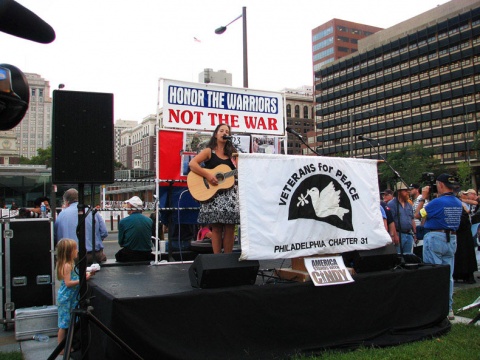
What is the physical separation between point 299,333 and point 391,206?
4491 mm

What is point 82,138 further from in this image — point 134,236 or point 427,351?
point 427,351

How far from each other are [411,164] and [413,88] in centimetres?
2405

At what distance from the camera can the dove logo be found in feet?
14.2

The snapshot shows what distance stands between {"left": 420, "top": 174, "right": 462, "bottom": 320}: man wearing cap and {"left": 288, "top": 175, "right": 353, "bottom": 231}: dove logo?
68.1 inches

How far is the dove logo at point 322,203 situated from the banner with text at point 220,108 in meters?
2.77

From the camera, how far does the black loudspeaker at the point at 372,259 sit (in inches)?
182

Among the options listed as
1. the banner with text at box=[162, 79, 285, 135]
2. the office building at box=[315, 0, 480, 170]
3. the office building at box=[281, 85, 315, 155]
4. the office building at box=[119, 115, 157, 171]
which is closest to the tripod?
the banner with text at box=[162, 79, 285, 135]

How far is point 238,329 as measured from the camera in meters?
3.80

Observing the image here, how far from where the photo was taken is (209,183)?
16.8ft

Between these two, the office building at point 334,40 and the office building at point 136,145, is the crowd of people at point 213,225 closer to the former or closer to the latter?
the office building at point 334,40

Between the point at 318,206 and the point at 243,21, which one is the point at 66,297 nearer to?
the point at 318,206

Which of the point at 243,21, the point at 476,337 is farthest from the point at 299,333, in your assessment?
the point at 243,21

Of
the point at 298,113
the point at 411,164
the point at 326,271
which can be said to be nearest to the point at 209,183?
the point at 326,271

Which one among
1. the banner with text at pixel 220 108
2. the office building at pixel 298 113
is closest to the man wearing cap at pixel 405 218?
the banner with text at pixel 220 108
